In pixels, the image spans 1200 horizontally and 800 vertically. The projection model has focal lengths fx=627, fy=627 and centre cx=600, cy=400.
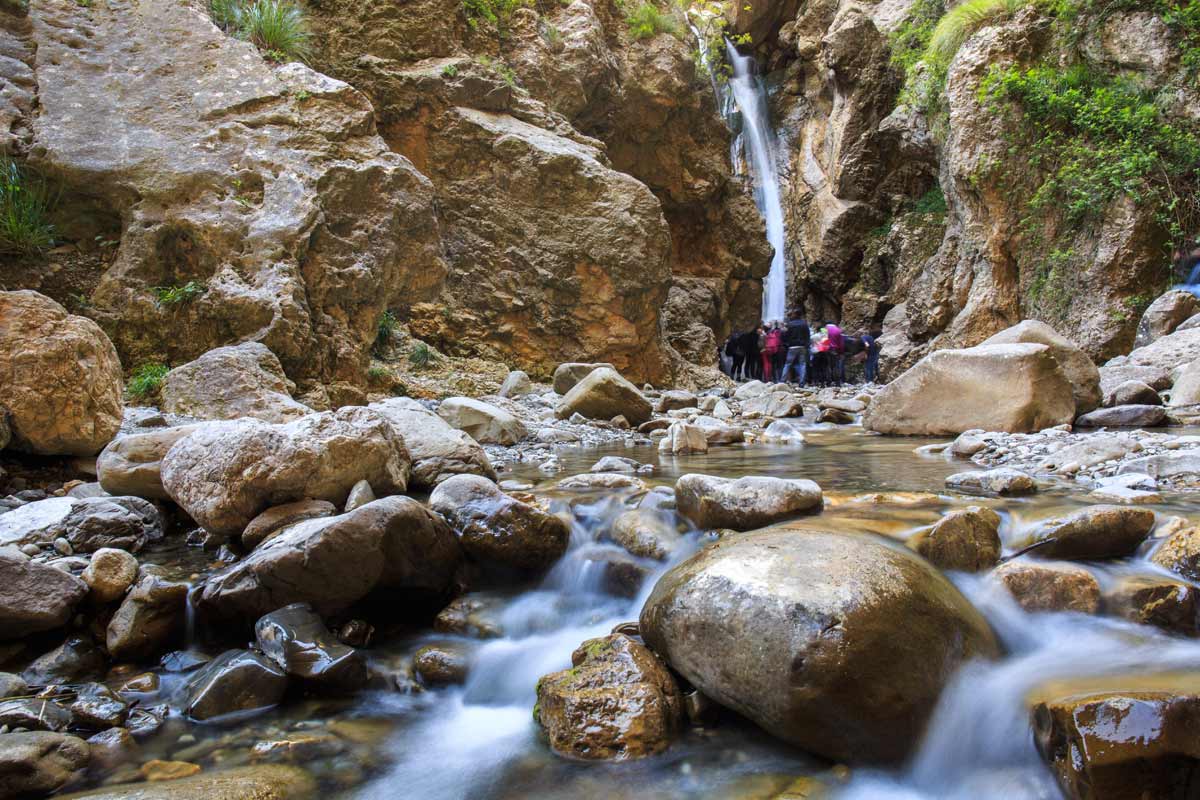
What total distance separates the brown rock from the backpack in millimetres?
13531

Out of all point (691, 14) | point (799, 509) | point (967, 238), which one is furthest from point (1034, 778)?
point (691, 14)

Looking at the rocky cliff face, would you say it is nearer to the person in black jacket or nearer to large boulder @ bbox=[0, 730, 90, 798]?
the person in black jacket

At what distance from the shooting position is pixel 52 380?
136 inches

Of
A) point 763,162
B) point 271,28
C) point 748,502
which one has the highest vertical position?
point 763,162

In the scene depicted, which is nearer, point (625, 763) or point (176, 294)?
point (625, 763)

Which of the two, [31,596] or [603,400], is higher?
Answer: [603,400]

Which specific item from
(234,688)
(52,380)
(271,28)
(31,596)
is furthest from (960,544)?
(271,28)

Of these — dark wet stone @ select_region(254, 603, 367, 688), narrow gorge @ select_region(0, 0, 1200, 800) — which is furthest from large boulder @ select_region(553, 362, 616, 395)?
dark wet stone @ select_region(254, 603, 367, 688)

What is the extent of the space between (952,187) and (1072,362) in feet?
26.8

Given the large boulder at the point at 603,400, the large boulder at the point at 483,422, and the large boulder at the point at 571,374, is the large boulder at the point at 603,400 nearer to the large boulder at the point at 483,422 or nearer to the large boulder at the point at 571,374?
the large boulder at the point at 483,422

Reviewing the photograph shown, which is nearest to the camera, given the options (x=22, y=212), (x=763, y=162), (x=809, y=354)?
(x=22, y=212)

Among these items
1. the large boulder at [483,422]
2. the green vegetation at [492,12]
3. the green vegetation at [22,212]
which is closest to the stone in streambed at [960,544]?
the large boulder at [483,422]

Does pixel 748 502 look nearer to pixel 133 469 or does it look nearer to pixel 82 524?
pixel 82 524

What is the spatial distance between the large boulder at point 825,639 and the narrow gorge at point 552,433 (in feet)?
0.04
